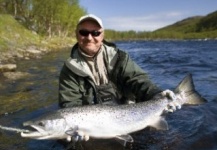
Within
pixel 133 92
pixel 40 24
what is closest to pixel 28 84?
pixel 133 92

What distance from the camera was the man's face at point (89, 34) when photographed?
199 inches

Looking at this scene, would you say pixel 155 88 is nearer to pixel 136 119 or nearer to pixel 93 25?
pixel 136 119

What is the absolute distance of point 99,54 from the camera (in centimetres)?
539

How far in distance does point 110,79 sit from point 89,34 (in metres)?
0.92

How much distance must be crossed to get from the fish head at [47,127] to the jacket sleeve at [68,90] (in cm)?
107

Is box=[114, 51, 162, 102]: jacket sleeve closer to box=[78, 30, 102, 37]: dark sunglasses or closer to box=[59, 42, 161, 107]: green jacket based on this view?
box=[59, 42, 161, 107]: green jacket

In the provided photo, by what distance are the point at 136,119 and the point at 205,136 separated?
1.67 meters

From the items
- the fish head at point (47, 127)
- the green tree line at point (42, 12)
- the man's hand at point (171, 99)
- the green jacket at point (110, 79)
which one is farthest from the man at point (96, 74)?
the green tree line at point (42, 12)

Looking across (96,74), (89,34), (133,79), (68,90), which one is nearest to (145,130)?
(133,79)

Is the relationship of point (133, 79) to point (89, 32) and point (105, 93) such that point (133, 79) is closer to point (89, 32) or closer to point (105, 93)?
point (105, 93)

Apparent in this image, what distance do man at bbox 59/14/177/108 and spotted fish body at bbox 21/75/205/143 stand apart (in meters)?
0.43

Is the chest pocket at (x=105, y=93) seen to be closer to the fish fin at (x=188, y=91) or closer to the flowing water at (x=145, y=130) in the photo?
the flowing water at (x=145, y=130)

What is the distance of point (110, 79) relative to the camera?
219 inches

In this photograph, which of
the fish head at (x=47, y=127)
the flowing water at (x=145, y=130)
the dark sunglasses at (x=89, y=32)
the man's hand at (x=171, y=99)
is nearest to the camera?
the fish head at (x=47, y=127)
